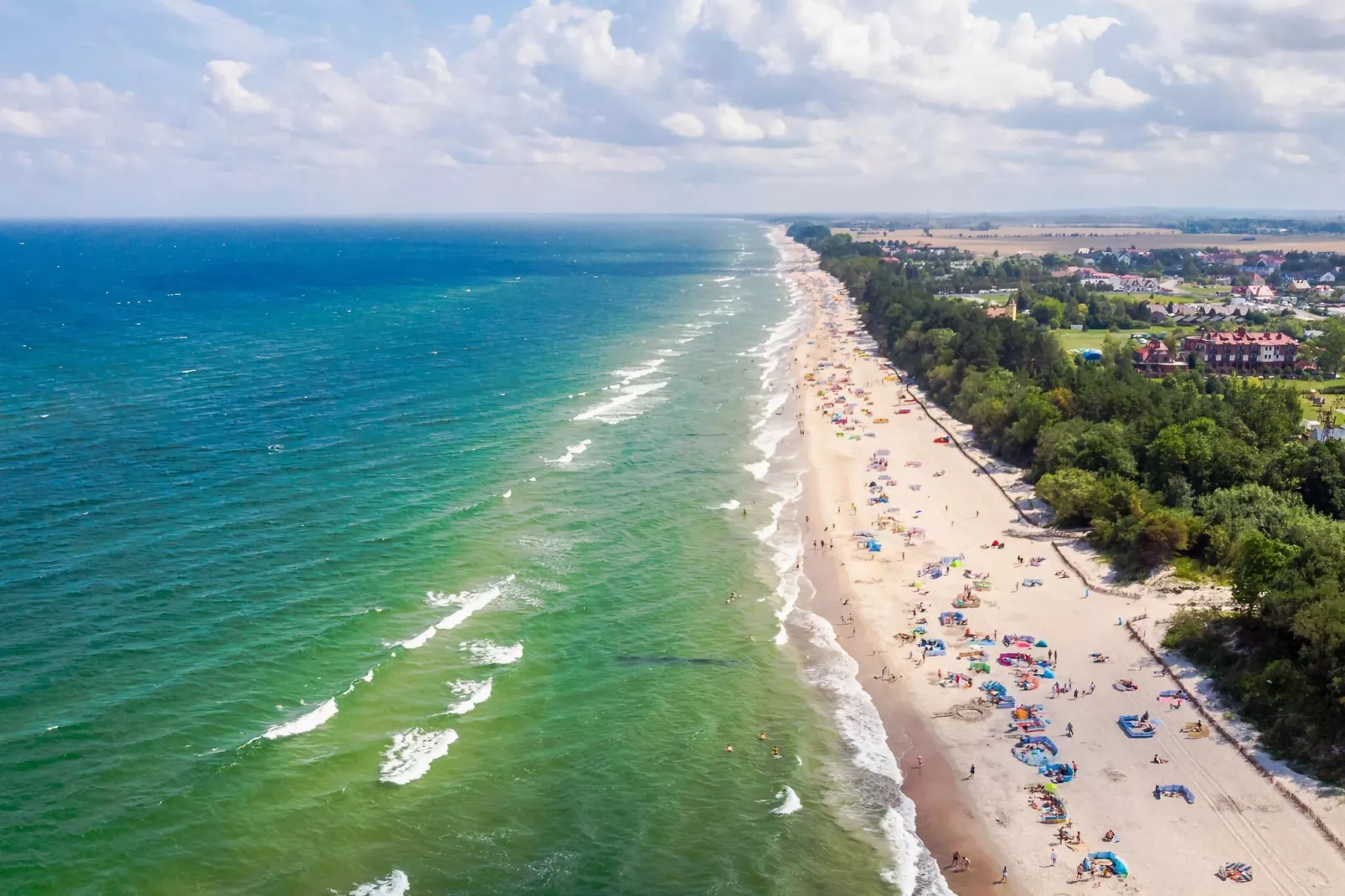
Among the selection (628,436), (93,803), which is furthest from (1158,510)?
(93,803)

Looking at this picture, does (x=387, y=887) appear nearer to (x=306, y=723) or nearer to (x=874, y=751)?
(x=306, y=723)

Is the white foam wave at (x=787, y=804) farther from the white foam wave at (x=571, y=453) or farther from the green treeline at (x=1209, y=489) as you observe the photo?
the white foam wave at (x=571, y=453)

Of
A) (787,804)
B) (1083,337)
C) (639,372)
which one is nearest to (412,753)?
(787,804)

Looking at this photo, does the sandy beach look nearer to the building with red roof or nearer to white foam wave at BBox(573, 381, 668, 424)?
white foam wave at BBox(573, 381, 668, 424)

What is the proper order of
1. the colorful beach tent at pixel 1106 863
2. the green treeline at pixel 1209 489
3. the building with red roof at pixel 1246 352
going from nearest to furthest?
the colorful beach tent at pixel 1106 863 < the green treeline at pixel 1209 489 < the building with red roof at pixel 1246 352

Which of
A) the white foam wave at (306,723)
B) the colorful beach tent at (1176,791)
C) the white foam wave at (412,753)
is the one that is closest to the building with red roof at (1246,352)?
the colorful beach tent at (1176,791)

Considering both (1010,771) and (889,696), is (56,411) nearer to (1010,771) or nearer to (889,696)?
(889,696)
